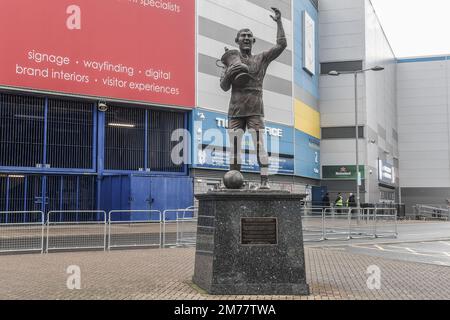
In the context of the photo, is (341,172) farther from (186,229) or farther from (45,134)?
(186,229)

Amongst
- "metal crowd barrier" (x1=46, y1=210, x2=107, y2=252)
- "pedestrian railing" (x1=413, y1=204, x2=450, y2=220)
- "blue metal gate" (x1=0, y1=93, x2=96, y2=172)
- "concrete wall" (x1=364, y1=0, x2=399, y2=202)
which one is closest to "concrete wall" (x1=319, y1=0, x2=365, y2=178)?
"concrete wall" (x1=364, y1=0, x2=399, y2=202)

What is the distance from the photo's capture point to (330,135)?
1949 inches

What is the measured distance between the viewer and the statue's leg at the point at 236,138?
920 centimetres

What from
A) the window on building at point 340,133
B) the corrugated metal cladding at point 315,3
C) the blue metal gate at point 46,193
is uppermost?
the corrugated metal cladding at point 315,3

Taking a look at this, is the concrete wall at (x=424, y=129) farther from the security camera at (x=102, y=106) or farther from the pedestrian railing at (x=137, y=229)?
the security camera at (x=102, y=106)

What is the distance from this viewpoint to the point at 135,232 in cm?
1620

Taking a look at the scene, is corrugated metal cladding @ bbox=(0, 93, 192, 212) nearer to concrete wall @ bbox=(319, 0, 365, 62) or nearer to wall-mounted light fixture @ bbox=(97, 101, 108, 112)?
wall-mounted light fixture @ bbox=(97, 101, 108, 112)

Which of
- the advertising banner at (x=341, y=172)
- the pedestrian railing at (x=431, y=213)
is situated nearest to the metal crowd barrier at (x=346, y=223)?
the pedestrian railing at (x=431, y=213)

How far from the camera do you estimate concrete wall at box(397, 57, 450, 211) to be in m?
66.2

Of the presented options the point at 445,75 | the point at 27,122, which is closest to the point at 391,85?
the point at 445,75

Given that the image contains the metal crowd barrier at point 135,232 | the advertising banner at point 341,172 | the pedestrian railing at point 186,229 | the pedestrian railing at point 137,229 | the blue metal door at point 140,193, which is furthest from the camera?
the advertising banner at point 341,172

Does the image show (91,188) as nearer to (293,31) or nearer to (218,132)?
(218,132)

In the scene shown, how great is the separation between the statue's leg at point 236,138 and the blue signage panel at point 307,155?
33084 millimetres

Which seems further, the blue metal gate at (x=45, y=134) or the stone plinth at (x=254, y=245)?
the blue metal gate at (x=45, y=134)
